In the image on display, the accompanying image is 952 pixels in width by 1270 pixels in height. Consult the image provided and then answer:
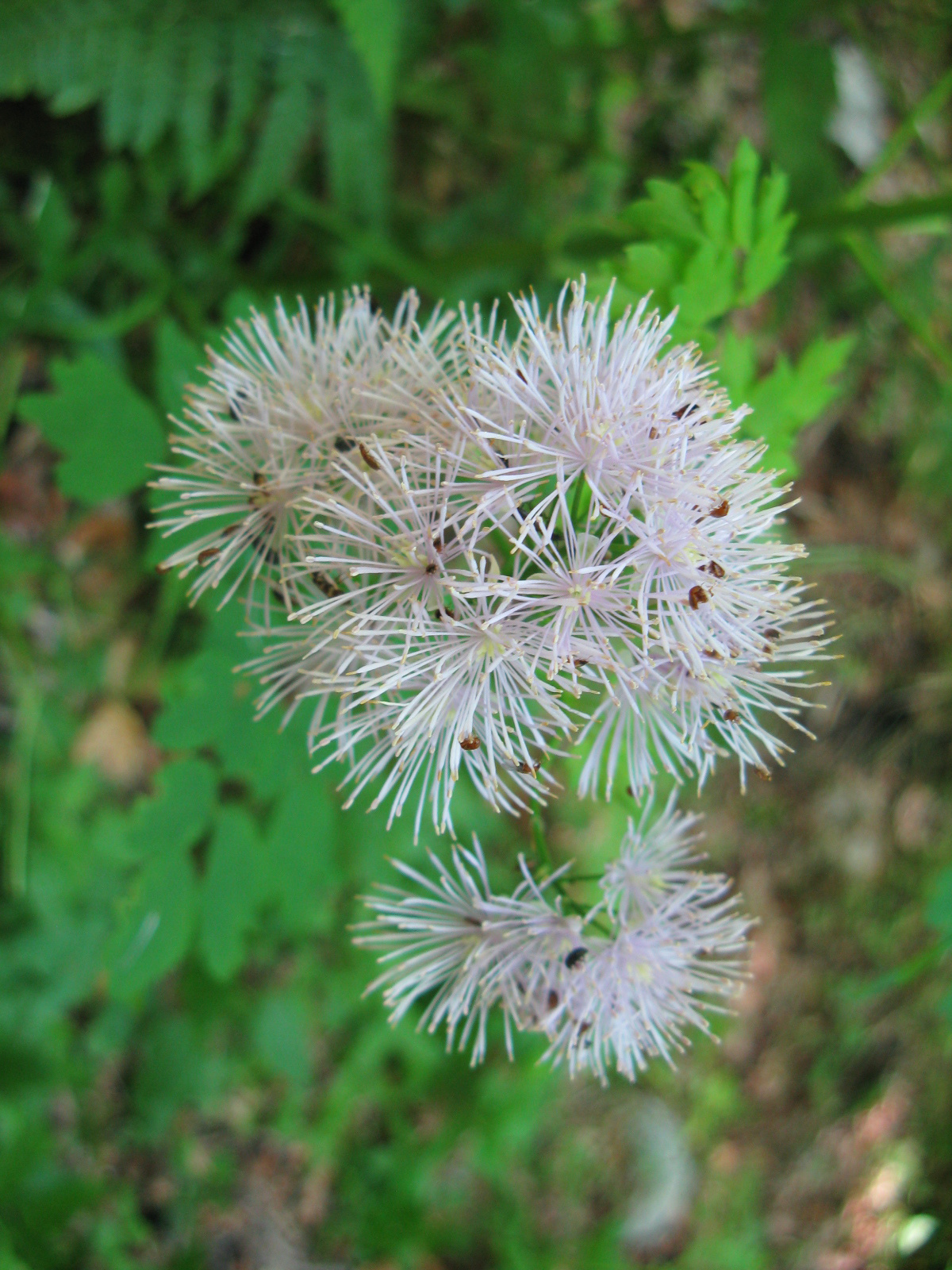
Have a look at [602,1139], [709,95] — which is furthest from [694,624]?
[602,1139]

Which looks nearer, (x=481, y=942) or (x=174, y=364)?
(x=481, y=942)

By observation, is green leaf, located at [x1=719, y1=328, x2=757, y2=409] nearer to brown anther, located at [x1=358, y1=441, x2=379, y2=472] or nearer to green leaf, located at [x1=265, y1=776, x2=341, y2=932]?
brown anther, located at [x1=358, y1=441, x2=379, y2=472]

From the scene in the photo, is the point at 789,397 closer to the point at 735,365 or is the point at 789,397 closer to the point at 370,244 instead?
the point at 735,365

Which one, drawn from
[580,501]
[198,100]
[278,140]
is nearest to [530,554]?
[580,501]

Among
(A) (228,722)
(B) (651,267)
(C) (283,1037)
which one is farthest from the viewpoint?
(C) (283,1037)

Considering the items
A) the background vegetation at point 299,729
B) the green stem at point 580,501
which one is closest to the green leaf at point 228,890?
the background vegetation at point 299,729
